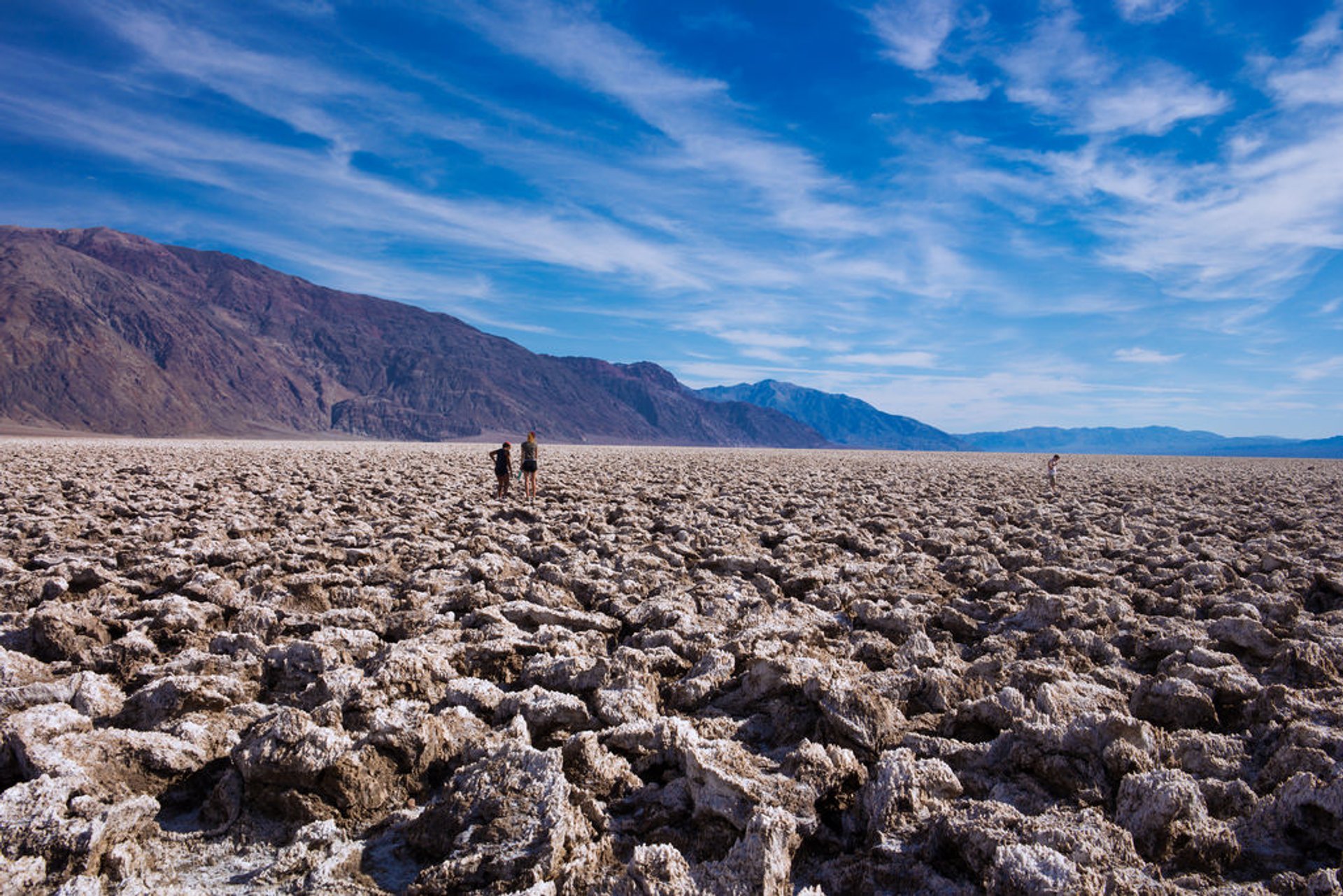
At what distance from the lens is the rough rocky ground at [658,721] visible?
2.03 m

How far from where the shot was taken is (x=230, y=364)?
14350 centimetres

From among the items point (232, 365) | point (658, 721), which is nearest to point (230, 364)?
point (232, 365)

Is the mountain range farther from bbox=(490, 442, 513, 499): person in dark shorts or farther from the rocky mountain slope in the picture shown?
bbox=(490, 442, 513, 499): person in dark shorts

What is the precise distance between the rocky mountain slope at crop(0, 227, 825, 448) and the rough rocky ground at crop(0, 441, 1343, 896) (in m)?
122

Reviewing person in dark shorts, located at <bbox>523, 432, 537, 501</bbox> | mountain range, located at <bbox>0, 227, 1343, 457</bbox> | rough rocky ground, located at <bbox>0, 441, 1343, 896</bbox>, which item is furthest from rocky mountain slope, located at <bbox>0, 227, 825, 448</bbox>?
rough rocky ground, located at <bbox>0, 441, 1343, 896</bbox>

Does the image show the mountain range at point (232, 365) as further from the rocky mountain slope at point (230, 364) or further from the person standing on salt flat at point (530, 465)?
the person standing on salt flat at point (530, 465)

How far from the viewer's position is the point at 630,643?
3781 millimetres

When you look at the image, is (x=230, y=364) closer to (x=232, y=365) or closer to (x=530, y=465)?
(x=232, y=365)

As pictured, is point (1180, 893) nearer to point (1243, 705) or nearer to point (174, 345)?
point (1243, 705)

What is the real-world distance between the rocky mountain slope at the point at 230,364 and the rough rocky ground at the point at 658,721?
400ft

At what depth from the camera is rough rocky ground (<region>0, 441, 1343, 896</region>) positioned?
2031 millimetres

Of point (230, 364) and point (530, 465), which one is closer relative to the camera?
point (530, 465)

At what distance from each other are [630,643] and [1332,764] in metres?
2.62

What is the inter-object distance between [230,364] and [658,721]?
534 ft
